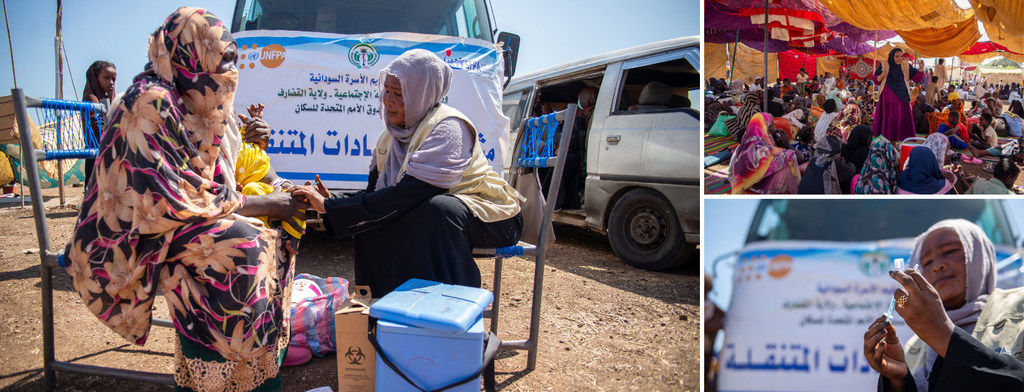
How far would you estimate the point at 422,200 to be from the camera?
7.25 ft

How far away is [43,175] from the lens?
949cm

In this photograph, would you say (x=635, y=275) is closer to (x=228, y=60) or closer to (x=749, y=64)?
(x=228, y=60)

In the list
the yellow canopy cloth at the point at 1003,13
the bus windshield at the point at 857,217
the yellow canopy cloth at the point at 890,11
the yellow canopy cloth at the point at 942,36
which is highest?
the yellow canopy cloth at the point at 942,36

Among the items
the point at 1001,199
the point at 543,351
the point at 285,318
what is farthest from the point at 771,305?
the point at 285,318

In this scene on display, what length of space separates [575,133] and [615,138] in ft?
3.31

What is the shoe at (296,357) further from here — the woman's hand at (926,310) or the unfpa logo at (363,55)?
the unfpa logo at (363,55)

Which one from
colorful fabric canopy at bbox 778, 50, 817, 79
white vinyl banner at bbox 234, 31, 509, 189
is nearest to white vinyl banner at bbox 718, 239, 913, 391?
white vinyl banner at bbox 234, 31, 509, 189

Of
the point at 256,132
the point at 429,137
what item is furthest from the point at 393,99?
the point at 256,132

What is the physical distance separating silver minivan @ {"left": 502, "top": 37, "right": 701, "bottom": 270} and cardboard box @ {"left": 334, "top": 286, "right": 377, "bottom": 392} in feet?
9.08

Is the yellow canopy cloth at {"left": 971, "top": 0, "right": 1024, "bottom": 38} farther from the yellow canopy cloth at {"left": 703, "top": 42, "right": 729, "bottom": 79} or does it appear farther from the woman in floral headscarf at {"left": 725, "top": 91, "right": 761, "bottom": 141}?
the yellow canopy cloth at {"left": 703, "top": 42, "right": 729, "bottom": 79}

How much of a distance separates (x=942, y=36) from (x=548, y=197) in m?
10.7

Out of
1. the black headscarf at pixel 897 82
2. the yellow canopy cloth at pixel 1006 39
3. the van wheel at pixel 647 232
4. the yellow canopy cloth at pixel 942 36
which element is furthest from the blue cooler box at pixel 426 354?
the yellow canopy cloth at pixel 942 36

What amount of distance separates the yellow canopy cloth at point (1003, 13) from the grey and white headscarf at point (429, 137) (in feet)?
20.9

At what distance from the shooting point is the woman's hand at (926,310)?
1.57m
